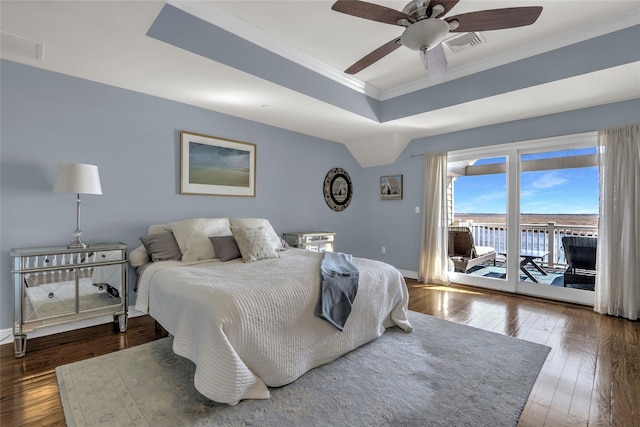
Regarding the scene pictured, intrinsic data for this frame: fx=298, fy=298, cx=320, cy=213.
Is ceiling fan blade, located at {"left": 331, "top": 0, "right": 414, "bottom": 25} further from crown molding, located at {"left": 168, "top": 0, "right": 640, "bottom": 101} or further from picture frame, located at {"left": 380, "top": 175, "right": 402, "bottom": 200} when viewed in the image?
picture frame, located at {"left": 380, "top": 175, "right": 402, "bottom": 200}

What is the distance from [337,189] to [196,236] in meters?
2.92

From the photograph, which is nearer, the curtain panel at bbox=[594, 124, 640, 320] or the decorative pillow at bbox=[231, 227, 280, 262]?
the decorative pillow at bbox=[231, 227, 280, 262]

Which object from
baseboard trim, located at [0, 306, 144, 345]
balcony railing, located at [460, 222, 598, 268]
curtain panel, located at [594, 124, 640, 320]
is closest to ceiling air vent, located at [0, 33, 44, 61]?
baseboard trim, located at [0, 306, 144, 345]

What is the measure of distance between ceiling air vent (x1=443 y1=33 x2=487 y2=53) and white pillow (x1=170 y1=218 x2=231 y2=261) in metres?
2.99

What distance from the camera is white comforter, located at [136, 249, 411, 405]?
161 centimetres

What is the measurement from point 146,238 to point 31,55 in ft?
5.73

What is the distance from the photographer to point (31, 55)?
96.0 inches

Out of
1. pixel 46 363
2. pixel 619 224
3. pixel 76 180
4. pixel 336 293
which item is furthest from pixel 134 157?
pixel 619 224

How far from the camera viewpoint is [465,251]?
4590mm

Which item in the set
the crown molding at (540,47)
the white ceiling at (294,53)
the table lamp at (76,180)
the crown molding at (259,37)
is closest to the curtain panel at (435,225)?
the white ceiling at (294,53)

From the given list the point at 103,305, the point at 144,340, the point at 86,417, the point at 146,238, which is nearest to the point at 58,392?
the point at 86,417

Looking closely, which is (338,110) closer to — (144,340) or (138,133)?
(138,133)

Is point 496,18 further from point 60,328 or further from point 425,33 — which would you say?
point 60,328

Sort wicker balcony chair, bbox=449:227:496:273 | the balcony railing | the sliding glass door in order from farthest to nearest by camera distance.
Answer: wicker balcony chair, bbox=449:227:496:273
the balcony railing
the sliding glass door
